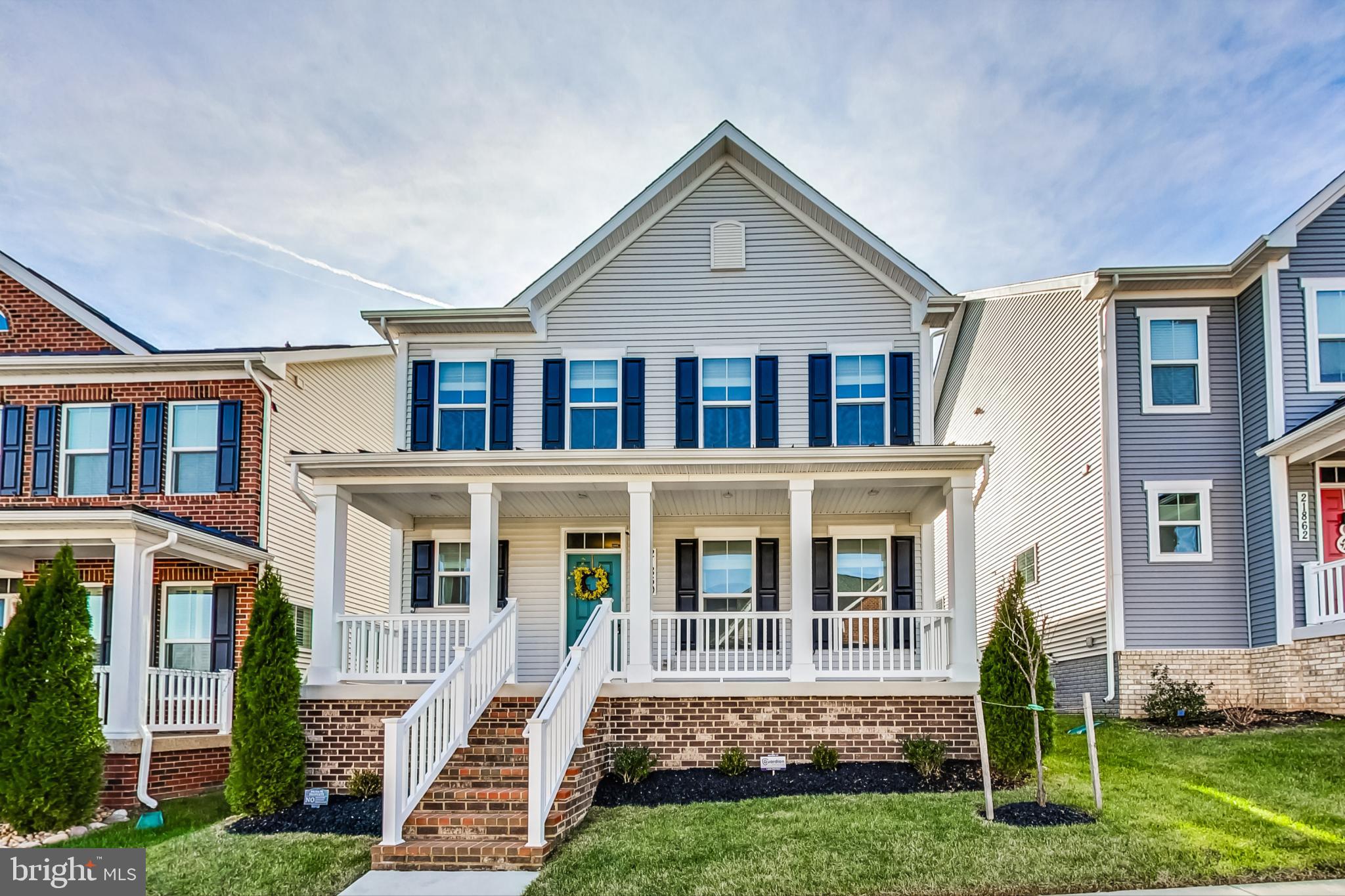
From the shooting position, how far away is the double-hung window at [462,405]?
15.9 meters

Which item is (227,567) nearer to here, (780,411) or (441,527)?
(441,527)

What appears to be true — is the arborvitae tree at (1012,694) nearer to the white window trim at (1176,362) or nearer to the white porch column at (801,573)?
the white porch column at (801,573)

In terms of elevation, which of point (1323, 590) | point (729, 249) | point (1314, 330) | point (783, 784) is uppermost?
point (729, 249)

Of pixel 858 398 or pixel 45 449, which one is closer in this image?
pixel 858 398

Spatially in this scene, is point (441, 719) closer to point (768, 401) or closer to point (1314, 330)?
point (768, 401)

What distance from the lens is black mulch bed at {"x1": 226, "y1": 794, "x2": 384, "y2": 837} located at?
1112 cm

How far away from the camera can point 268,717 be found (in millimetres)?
12383

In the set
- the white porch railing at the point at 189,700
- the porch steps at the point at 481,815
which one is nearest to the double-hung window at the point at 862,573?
the porch steps at the point at 481,815

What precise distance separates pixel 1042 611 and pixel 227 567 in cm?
1368

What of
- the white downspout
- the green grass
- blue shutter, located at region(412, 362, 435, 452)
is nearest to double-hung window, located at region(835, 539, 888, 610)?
the green grass

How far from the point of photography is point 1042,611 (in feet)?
63.3

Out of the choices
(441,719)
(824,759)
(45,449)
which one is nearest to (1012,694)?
(824,759)

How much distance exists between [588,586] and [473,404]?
10.4 ft

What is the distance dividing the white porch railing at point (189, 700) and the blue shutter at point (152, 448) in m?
3.22
